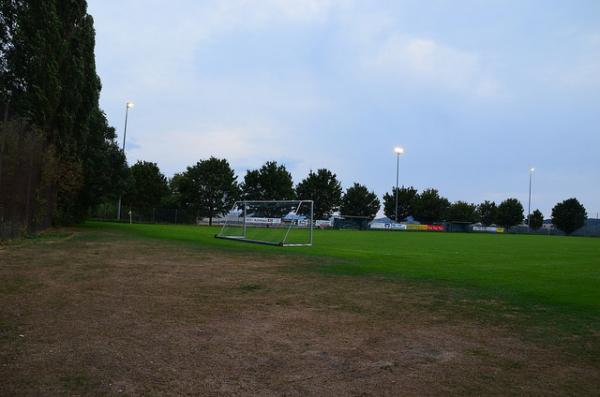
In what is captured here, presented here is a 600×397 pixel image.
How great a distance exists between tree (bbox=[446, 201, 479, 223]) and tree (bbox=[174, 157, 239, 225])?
4813 cm

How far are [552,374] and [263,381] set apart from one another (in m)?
2.64

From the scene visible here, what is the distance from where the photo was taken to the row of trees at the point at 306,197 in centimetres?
6988

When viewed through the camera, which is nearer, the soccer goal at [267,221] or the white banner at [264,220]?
the soccer goal at [267,221]

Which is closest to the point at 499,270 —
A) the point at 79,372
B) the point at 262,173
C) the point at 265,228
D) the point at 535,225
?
the point at 79,372

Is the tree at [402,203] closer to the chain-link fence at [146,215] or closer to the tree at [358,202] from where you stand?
the tree at [358,202]

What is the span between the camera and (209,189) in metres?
72.1

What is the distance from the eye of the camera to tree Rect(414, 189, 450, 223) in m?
92.8

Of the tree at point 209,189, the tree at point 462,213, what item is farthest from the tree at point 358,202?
the tree at point 209,189

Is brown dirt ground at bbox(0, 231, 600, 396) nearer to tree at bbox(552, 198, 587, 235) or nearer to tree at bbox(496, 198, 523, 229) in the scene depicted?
tree at bbox(552, 198, 587, 235)

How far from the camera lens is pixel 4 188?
15.4m

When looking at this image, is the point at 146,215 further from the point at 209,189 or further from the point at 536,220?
the point at 536,220

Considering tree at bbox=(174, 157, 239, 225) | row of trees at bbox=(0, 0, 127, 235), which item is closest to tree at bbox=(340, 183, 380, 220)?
tree at bbox=(174, 157, 239, 225)

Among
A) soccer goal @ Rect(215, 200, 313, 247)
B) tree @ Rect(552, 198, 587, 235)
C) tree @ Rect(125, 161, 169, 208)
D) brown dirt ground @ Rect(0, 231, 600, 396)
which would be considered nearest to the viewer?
brown dirt ground @ Rect(0, 231, 600, 396)

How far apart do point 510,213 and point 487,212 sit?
790 cm
